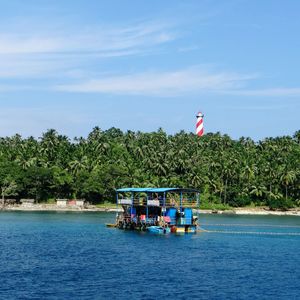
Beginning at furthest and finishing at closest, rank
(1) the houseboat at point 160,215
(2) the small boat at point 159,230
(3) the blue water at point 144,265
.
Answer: (1) the houseboat at point 160,215, (2) the small boat at point 159,230, (3) the blue water at point 144,265

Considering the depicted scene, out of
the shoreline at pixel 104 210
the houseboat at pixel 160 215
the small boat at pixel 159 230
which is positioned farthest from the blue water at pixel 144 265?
the shoreline at pixel 104 210

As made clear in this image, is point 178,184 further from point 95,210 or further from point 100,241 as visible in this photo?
point 100,241

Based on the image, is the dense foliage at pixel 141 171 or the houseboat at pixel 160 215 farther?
the dense foliage at pixel 141 171

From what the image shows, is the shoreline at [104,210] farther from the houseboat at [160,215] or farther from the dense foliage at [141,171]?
the houseboat at [160,215]

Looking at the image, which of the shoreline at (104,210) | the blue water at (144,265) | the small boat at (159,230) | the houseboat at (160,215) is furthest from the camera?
the shoreline at (104,210)

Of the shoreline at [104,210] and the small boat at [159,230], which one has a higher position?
the shoreline at [104,210]

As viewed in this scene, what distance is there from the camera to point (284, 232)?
104688 mm

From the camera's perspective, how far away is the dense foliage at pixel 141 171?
160125 millimetres

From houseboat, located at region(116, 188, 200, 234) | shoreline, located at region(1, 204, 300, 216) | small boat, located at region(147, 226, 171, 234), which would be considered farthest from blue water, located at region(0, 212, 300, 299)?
shoreline, located at region(1, 204, 300, 216)

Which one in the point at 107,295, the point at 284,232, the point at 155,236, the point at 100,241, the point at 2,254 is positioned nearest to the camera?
the point at 107,295

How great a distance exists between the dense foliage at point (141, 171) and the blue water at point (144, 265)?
59.1 m

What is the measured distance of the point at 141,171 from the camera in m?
169

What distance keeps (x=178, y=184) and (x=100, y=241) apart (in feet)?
263

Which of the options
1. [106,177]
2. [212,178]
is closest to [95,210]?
[106,177]
